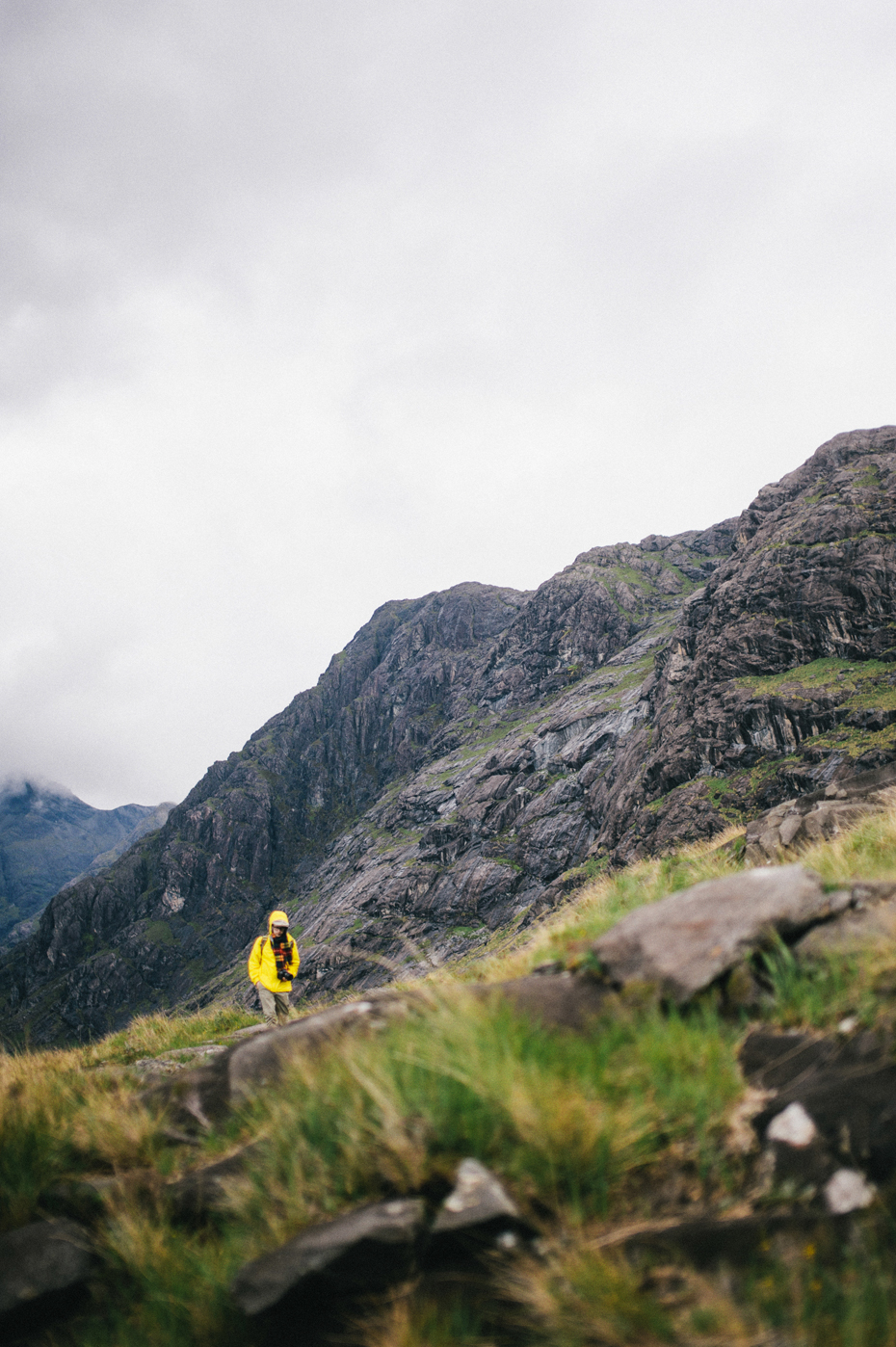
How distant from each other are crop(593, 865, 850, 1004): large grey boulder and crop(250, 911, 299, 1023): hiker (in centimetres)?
942

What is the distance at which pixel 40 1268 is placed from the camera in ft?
10.8

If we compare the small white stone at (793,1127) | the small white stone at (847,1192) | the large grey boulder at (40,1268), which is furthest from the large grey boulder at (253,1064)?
the small white stone at (847,1192)

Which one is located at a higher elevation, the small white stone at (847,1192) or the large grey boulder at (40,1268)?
the large grey boulder at (40,1268)

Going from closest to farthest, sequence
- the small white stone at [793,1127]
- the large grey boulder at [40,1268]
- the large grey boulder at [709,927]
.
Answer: the small white stone at [793,1127] < the large grey boulder at [40,1268] < the large grey boulder at [709,927]

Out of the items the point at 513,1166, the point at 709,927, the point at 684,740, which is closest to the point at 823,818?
the point at 709,927

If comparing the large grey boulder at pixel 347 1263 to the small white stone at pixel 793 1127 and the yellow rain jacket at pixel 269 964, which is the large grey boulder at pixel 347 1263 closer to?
the small white stone at pixel 793 1127

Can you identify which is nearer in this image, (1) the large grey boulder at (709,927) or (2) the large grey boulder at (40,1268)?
(2) the large grey boulder at (40,1268)

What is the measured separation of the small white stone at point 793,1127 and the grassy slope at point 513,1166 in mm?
220

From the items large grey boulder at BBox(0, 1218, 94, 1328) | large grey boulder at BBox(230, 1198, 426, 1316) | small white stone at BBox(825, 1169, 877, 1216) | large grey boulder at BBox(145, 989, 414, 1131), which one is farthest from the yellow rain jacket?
small white stone at BBox(825, 1169, 877, 1216)

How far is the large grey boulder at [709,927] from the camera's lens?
4121mm

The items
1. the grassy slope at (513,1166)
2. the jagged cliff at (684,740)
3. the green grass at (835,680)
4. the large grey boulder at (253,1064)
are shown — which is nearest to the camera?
the grassy slope at (513,1166)

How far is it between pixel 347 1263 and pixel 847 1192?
7.67 ft

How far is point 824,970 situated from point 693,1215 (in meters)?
1.99

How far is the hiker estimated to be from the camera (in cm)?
1210
